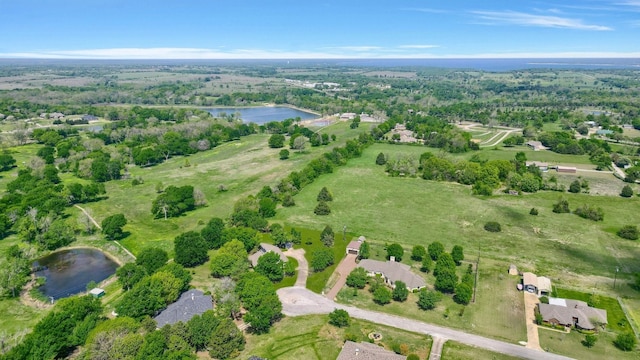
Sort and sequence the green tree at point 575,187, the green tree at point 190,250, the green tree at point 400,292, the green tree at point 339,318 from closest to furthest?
the green tree at point 339,318
the green tree at point 400,292
the green tree at point 190,250
the green tree at point 575,187

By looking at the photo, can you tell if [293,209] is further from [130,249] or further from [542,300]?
[542,300]

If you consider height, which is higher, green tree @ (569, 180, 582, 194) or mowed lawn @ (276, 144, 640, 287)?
green tree @ (569, 180, 582, 194)

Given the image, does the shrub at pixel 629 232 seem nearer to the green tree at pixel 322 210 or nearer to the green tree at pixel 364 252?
the green tree at pixel 364 252

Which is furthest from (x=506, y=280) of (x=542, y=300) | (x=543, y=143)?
(x=543, y=143)

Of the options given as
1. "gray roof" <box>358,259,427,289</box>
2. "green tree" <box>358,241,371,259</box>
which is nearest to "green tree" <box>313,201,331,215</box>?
"green tree" <box>358,241,371,259</box>

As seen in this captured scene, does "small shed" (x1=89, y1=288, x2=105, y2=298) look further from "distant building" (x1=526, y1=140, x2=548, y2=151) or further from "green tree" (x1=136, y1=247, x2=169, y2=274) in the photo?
"distant building" (x1=526, y1=140, x2=548, y2=151)

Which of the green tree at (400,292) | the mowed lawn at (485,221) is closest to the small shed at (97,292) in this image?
the mowed lawn at (485,221)
